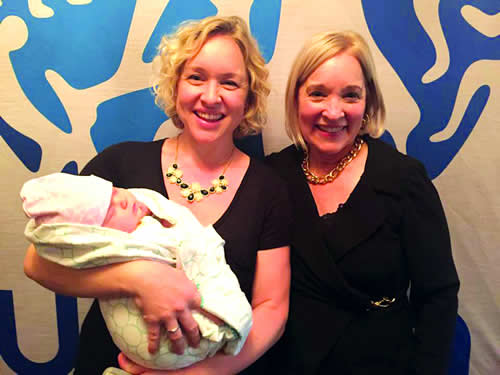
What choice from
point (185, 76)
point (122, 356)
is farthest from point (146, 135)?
point (122, 356)

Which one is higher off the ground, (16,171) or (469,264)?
(16,171)

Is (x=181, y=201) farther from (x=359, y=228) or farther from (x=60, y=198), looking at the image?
(x=359, y=228)

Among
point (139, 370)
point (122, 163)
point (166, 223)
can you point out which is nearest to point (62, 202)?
point (166, 223)

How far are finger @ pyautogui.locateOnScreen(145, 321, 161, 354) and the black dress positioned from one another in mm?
326

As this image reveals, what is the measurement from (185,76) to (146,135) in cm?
49

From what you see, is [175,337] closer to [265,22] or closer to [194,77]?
[194,77]

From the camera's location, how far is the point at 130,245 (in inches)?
37.7

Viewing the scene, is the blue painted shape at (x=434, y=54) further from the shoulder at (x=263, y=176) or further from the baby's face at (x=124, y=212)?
the baby's face at (x=124, y=212)

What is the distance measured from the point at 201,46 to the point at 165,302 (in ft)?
2.70

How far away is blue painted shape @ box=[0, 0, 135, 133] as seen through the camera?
5.16 ft

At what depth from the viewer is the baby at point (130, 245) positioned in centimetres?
92

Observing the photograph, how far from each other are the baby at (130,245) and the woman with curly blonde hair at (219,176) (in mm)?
142

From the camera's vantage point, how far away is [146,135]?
66.2 inches

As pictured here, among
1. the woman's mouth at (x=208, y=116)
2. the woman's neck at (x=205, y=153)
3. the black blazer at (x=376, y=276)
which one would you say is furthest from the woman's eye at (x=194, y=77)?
the black blazer at (x=376, y=276)
